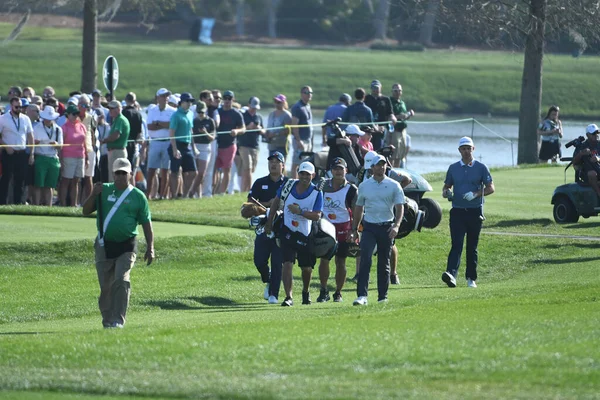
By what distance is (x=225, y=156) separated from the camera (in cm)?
2853

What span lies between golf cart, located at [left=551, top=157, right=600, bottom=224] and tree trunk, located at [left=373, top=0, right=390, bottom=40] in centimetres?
6488

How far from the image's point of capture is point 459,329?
12852mm

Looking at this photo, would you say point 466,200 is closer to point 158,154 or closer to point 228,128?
point 158,154

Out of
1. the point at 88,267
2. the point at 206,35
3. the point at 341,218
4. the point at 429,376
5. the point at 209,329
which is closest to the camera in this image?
the point at 429,376

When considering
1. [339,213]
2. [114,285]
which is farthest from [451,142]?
[114,285]

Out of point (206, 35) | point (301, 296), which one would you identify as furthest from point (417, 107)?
point (301, 296)

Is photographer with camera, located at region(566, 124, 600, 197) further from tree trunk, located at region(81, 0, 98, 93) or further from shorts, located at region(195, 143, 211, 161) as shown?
tree trunk, located at region(81, 0, 98, 93)

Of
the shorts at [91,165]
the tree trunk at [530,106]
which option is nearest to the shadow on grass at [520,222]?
the shorts at [91,165]

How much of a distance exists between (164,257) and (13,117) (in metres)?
5.14

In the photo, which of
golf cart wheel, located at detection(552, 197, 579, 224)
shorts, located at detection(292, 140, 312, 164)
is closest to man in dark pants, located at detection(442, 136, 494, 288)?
golf cart wheel, located at detection(552, 197, 579, 224)

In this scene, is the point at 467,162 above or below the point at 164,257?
above

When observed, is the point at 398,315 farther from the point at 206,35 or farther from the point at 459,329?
the point at 206,35

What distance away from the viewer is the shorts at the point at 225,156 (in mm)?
28422

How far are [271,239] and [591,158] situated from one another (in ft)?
25.8
